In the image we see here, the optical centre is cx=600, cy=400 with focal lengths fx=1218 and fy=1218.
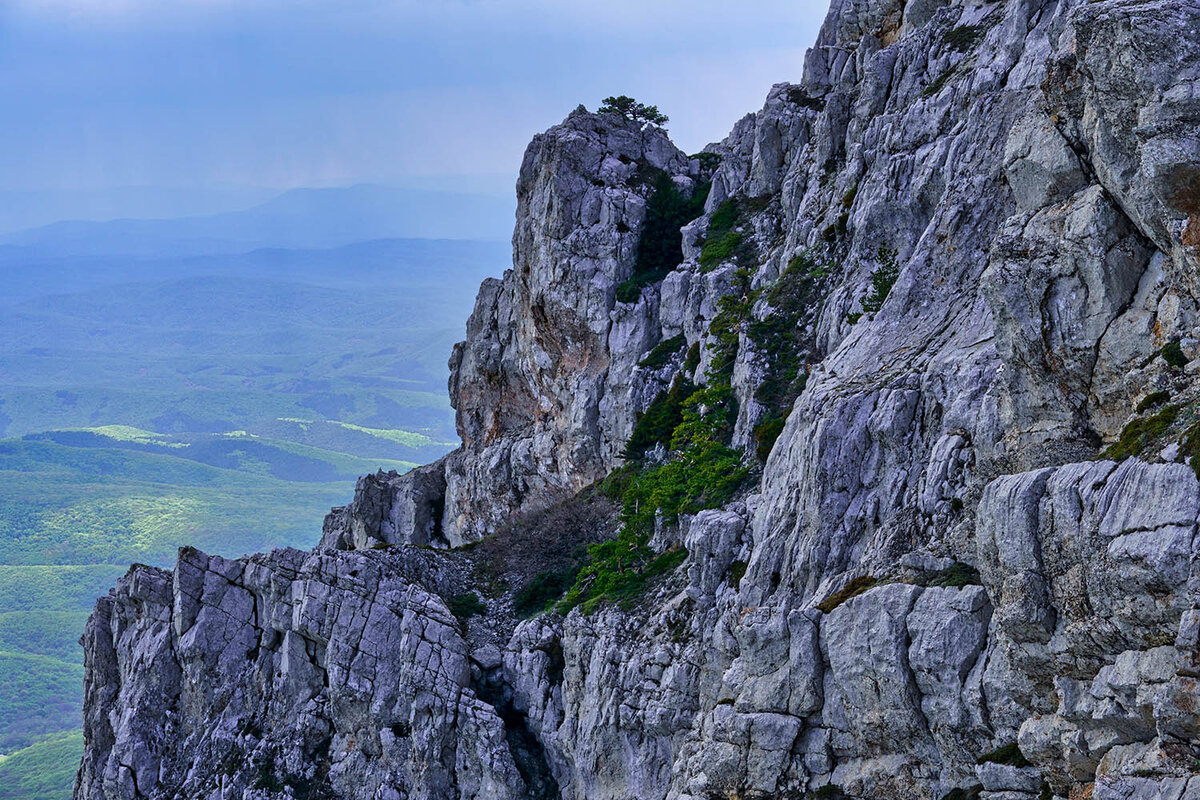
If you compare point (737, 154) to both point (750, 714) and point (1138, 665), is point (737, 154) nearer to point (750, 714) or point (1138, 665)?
point (750, 714)

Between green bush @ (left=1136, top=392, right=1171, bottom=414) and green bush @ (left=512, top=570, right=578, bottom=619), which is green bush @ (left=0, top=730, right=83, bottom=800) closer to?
green bush @ (left=512, top=570, right=578, bottom=619)

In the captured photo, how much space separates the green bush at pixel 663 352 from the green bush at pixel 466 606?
55.8 feet

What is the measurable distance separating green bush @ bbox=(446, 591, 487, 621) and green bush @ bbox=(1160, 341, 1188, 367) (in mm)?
36628

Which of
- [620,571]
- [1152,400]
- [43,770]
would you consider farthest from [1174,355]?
[43,770]

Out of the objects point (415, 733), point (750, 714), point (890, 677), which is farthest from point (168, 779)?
point (890, 677)

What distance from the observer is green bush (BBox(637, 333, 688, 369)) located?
221 feet

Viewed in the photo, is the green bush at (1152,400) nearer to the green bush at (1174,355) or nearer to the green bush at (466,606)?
the green bush at (1174,355)

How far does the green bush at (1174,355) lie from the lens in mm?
26531

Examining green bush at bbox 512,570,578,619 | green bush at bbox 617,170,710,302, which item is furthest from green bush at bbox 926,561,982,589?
green bush at bbox 617,170,710,302

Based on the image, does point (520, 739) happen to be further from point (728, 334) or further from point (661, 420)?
point (728, 334)

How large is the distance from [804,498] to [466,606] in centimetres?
2364

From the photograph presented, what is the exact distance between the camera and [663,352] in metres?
67.9

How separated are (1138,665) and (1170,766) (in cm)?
194

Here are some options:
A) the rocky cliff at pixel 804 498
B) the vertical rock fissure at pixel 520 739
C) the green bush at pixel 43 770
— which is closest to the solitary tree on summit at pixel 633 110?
the rocky cliff at pixel 804 498
